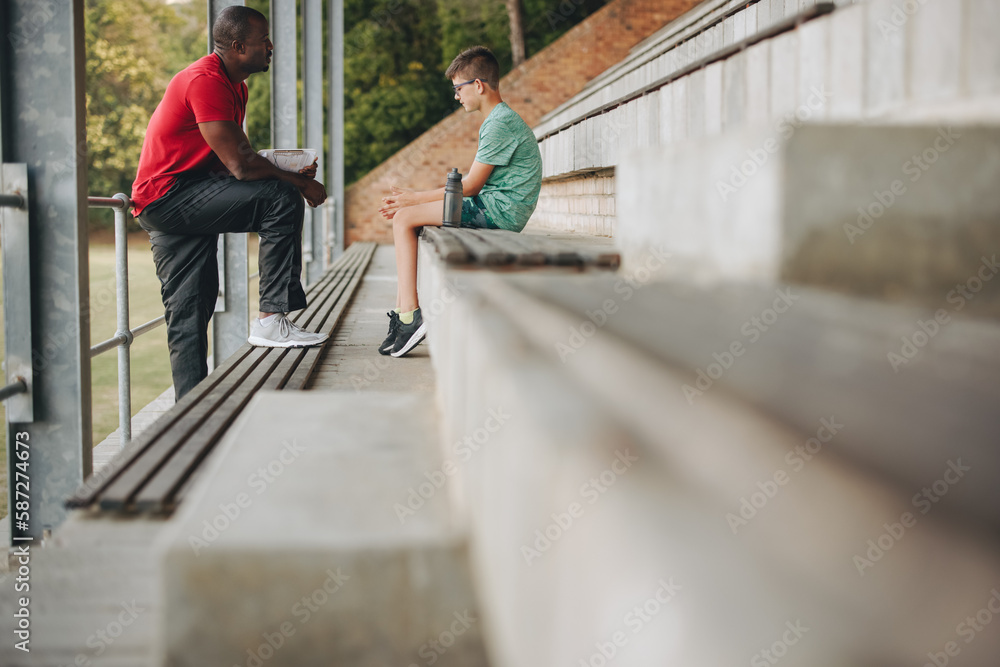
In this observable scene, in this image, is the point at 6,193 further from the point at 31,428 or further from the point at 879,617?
the point at 879,617

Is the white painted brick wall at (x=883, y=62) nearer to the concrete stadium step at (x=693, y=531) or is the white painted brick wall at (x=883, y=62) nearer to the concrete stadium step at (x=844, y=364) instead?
the concrete stadium step at (x=844, y=364)

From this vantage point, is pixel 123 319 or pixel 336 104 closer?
pixel 123 319

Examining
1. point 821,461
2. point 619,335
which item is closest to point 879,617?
point 821,461

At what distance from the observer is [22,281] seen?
7.70 ft

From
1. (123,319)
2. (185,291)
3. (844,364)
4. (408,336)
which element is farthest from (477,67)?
(844,364)

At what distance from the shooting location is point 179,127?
3.16 metres

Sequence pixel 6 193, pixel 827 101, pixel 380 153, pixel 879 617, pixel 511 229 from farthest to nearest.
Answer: pixel 380 153 < pixel 511 229 < pixel 6 193 < pixel 827 101 < pixel 879 617

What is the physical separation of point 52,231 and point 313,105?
298 inches

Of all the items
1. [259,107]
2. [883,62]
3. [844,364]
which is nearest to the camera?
[844,364]

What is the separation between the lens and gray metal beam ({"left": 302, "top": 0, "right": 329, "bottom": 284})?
8820mm

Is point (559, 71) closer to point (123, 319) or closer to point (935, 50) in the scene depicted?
point (123, 319)

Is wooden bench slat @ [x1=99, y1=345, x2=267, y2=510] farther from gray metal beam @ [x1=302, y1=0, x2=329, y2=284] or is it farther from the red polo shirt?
gray metal beam @ [x1=302, y1=0, x2=329, y2=284]

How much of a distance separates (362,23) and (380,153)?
12.1 ft

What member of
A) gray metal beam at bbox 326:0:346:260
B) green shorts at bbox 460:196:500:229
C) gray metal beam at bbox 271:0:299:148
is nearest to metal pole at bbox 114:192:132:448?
green shorts at bbox 460:196:500:229
